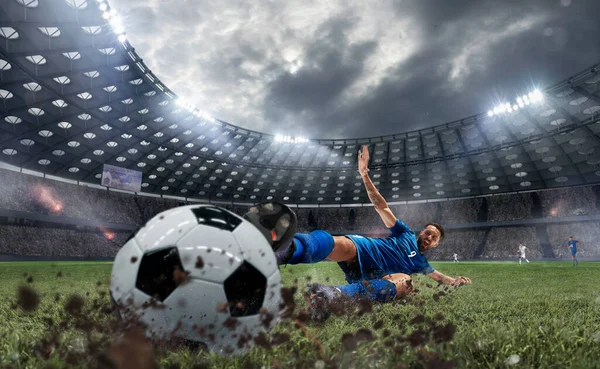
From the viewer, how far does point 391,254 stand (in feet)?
15.8

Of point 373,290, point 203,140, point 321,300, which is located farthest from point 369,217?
point 321,300

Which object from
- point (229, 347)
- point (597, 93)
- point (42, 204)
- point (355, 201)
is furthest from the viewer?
point (355, 201)

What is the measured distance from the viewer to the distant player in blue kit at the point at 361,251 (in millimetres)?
2943

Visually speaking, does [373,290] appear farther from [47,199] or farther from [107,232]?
[107,232]

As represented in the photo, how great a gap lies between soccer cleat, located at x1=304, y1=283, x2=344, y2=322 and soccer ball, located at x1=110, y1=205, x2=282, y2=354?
2.89 feet

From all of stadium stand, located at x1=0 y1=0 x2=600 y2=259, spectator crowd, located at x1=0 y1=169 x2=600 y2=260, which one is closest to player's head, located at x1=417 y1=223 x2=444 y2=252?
stadium stand, located at x1=0 y1=0 x2=600 y2=259

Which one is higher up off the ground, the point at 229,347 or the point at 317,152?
the point at 229,347

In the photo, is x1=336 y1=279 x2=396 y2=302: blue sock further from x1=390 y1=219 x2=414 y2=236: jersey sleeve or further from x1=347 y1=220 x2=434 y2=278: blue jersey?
x1=390 y1=219 x2=414 y2=236: jersey sleeve

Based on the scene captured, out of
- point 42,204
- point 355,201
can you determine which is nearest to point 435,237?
point 42,204

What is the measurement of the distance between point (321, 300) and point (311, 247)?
1.75ft

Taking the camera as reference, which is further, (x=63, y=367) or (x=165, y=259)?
(x=165, y=259)

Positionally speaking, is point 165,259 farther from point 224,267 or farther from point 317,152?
point 317,152

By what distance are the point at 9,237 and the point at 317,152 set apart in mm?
28085

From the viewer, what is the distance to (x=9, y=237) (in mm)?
28703
